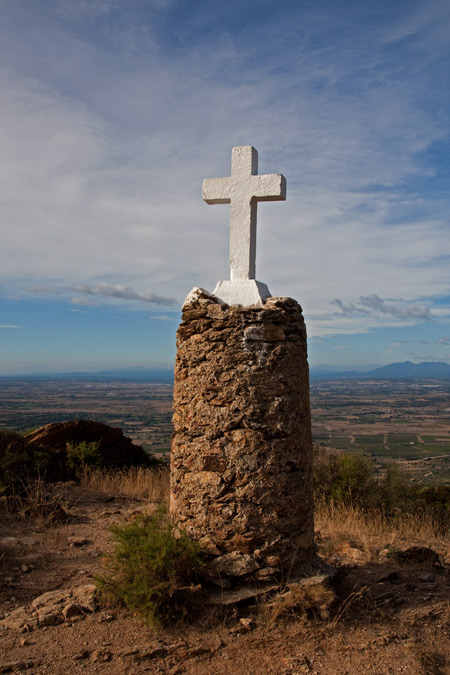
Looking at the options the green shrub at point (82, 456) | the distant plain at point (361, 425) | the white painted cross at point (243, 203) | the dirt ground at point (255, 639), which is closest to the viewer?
the dirt ground at point (255, 639)

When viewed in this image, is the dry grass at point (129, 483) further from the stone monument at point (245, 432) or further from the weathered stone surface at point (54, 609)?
the stone monument at point (245, 432)

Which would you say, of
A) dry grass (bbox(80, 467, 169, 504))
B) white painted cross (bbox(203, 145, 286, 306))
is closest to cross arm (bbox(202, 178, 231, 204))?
white painted cross (bbox(203, 145, 286, 306))

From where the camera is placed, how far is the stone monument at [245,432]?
4.33 metres

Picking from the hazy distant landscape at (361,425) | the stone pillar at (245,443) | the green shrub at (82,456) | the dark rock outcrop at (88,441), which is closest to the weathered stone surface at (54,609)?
the stone pillar at (245,443)

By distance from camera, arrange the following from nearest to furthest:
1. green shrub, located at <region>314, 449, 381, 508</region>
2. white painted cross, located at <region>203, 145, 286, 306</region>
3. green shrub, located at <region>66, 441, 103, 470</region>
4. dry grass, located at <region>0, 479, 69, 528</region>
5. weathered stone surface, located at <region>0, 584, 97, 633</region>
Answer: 1. weathered stone surface, located at <region>0, 584, 97, 633</region>
2. white painted cross, located at <region>203, 145, 286, 306</region>
3. dry grass, located at <region>0, 479, 69, 528</region>
4. green shrub, located at <region>314, 449, 381, 508</region>
5. green shrub, located at <region>66, 441, 103, 470</region>

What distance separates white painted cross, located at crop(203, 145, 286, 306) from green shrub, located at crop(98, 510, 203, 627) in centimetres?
212

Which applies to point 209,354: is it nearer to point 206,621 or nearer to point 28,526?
point 206,621

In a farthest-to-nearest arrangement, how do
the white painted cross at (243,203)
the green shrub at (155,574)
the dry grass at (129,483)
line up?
the dry grass at (129,483), the white painted cross at (243,203), the green shrub at (155,574)

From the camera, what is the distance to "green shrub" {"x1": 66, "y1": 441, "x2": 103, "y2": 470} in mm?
10109

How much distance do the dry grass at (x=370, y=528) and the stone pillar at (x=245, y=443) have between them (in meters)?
2.34

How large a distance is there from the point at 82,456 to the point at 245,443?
21.8ft

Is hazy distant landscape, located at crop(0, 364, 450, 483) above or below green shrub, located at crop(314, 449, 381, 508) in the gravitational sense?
below

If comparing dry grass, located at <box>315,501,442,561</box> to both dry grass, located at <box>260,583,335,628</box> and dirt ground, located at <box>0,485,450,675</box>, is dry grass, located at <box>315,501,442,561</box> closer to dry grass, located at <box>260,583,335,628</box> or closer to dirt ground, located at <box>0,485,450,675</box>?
dirt ground, located at <box>0,485,450,675</box>

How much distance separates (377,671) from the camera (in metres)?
3.61
